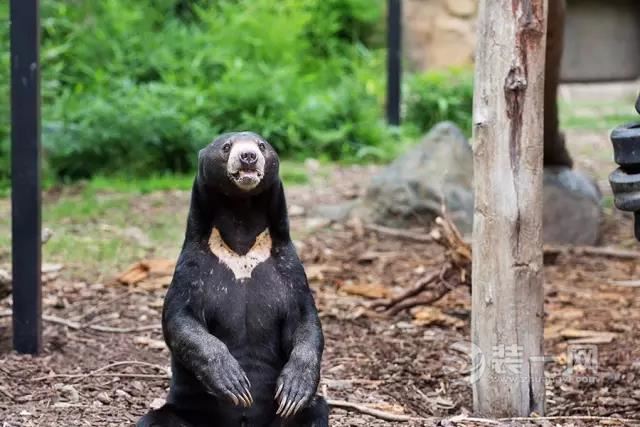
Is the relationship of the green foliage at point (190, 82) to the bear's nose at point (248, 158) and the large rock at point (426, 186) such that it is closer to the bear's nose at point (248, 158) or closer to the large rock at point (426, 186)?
the large rock at point (426, 186)

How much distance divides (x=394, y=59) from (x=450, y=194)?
401cm

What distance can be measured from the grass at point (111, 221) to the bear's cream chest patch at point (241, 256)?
2.93 metres

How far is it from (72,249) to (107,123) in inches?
107

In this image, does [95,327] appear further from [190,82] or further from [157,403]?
[190,82]

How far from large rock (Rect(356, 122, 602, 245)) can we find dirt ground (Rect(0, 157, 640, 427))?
339mm

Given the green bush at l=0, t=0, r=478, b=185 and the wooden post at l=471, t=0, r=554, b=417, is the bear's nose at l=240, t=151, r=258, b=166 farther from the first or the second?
the green bush at l=0, t=0, r=478, b=185

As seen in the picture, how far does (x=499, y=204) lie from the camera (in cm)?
405

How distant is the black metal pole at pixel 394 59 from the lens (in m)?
11.4

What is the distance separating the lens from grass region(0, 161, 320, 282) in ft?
22.8

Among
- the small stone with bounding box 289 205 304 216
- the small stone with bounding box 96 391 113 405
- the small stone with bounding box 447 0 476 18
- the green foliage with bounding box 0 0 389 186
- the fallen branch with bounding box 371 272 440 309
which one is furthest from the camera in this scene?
the small stone with bounding box 447 0 476 18

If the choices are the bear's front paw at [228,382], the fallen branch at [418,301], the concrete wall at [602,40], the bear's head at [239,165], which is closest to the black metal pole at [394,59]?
the concrete wall at [602,40]

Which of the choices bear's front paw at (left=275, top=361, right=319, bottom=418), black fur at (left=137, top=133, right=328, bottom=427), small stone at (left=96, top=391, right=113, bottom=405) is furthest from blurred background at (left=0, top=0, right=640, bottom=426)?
bear's front paw at (left=275, top=361, right=319, bottom=418)

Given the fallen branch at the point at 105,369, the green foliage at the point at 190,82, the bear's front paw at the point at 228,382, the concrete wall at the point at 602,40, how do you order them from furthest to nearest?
the concrete wall at the point at 602,40, the green foliage at the point at 190,82, the fallen branch at the point at 105,369, the bear's front paw at the point at 228,382

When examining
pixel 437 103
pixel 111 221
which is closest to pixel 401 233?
pixel 111 221
